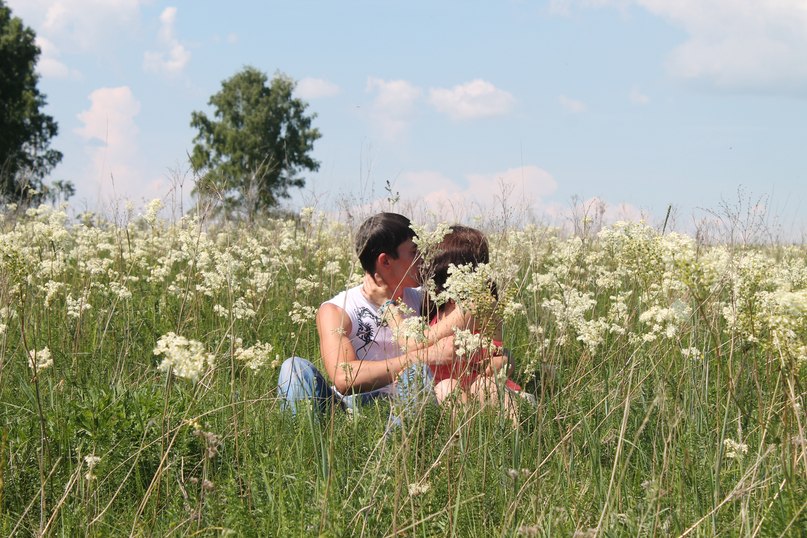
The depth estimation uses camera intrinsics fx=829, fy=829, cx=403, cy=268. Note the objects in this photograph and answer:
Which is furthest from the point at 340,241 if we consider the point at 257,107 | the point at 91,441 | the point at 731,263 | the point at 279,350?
the point at 257,107

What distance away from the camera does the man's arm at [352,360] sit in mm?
3525

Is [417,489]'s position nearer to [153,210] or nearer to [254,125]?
[153,210]

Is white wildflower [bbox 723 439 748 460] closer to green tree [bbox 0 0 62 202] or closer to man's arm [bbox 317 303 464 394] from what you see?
man's arm [bbox 317 303 464 394]

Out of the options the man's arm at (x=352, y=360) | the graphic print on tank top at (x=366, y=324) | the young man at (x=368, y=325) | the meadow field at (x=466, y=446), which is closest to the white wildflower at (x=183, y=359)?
the meadow field at (x=466, y=446)

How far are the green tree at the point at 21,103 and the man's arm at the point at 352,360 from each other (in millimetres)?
33327

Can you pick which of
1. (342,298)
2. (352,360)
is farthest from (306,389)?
(342,298)

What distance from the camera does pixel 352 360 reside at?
4203 mm

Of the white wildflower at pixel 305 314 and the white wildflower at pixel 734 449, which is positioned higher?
the white wildflower at pixel 305 314

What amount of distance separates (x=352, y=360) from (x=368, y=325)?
20.3 inches

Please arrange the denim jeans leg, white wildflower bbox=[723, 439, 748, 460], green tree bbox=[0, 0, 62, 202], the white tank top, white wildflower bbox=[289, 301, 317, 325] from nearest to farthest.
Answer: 1. white wildflower bbox=[723, 439, 748, 460]
2. the denim jeans leg
3. white wildflower bbox=[289, 301, 317, 325]
4. the white tank top
5. green tree bbox=[0, 0, 62, 202]

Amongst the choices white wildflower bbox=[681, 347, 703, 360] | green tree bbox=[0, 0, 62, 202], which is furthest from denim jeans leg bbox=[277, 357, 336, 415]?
green tree bbox=[0, 0, 62, 202]

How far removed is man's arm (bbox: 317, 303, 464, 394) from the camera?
11.6ft

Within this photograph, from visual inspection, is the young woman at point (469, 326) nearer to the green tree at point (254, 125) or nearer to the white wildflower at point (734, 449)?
the white wildflower at point (734, 449)

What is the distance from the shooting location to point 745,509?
2279 millimetres
